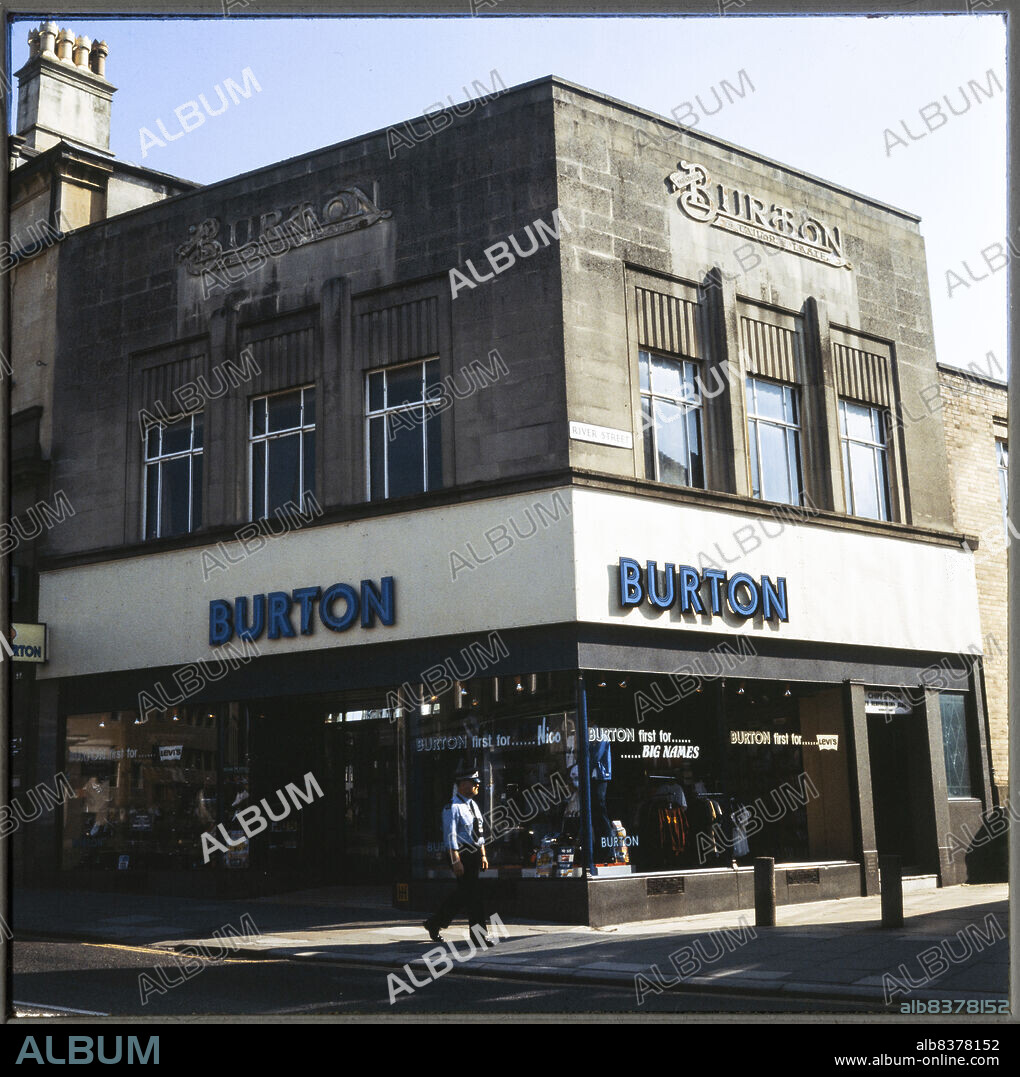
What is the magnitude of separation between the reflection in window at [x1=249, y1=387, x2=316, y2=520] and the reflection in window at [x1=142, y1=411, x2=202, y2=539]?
1.16 metres

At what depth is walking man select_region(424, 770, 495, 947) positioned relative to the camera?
43.8 feet

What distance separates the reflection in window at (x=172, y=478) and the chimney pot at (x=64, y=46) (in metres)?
8.47

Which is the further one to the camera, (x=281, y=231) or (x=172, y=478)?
(x=172, y=478)

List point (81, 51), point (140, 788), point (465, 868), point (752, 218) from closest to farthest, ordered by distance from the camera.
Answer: point (465, 868) < point (752, 218) < point (140, 788) < point (81, 51)

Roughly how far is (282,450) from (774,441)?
7.78 metres

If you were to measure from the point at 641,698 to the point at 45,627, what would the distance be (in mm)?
10539

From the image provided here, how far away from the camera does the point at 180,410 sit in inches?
784

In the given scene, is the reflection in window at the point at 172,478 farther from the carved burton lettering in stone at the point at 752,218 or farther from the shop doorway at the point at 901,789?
the shop doorway at the point at 901,789

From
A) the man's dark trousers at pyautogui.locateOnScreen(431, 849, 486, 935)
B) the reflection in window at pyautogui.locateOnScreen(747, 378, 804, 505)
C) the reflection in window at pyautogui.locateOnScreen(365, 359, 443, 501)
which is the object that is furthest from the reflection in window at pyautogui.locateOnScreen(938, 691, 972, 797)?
the man's dark trousers at pyautogui.locateOnScreen(431, 849, 486, 935)

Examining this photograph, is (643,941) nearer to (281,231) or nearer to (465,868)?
(465,868)

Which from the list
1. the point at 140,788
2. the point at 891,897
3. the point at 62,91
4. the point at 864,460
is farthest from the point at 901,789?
the point at 62,91

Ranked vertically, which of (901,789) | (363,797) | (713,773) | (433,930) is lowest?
(433,930)

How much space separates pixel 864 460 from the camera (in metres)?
20.0

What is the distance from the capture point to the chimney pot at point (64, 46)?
76.4ft
